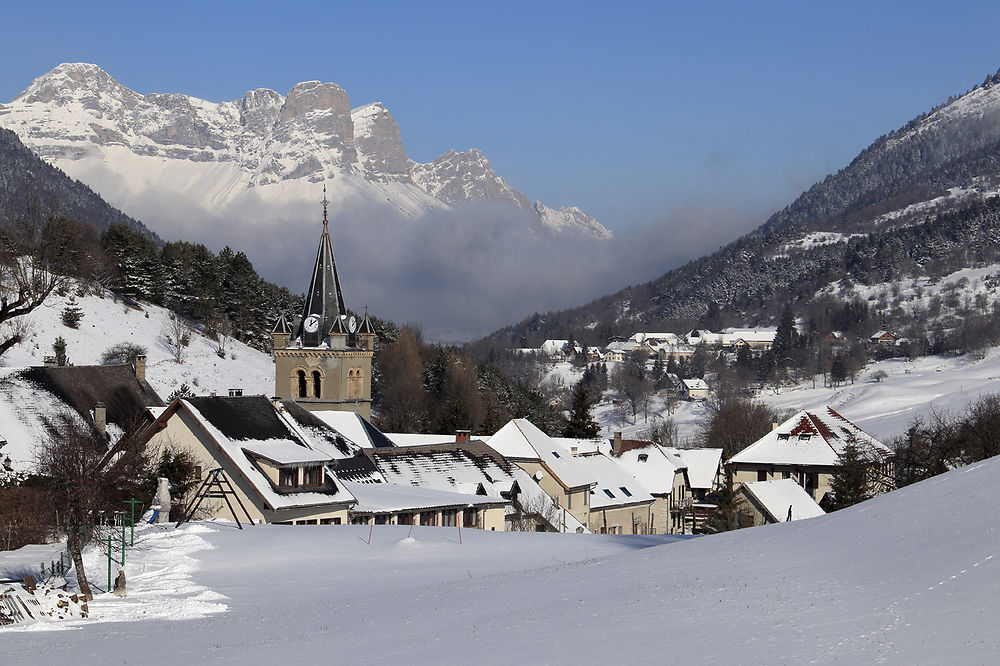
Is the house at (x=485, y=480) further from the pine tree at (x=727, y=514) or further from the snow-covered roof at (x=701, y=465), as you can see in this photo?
the snow-covered roof at (x=701, y=465)

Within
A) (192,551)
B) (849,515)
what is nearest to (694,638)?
(849,515)

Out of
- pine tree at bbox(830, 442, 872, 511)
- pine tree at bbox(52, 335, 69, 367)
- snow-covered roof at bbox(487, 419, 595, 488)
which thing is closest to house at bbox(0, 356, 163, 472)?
pine tree at bbox(52, 335, 69, 367)

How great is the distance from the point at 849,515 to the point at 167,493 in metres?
21.4

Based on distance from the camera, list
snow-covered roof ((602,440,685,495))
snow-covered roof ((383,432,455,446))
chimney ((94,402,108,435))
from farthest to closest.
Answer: snow-covered roof ((602,440,685,495)), snow-covered roof ((383,432,455,446)), chimney ((94,402,108,435))

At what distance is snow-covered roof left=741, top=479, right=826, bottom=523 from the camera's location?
59.8m

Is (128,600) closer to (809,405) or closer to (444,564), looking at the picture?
(444,564)

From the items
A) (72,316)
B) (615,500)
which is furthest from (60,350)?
(615,500)

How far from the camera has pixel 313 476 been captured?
41.2m

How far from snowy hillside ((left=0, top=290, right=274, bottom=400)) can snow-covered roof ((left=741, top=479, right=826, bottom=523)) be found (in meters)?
42.5

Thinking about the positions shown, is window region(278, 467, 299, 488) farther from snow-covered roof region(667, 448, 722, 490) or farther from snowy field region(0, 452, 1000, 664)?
snow-covered roof region(667, 448, 722, 490)

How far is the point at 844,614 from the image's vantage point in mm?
16812

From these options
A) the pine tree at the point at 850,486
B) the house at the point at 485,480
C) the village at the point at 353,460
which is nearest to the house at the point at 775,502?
the village at the point at 353,460

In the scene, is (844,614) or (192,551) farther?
(192,551)

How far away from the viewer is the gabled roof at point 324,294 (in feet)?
217
